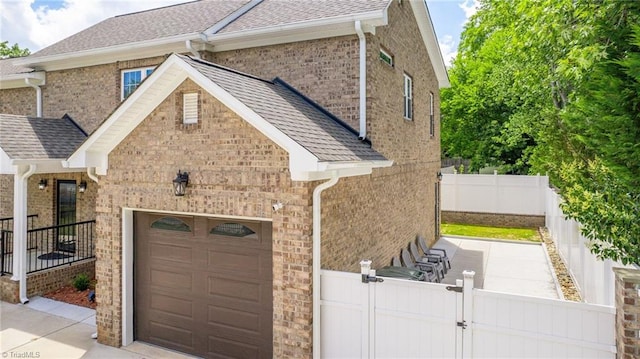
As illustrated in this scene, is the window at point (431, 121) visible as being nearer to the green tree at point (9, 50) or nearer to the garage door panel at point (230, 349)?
the garage door panel at point (230, 349)

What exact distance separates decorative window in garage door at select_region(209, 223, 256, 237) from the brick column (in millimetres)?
4854

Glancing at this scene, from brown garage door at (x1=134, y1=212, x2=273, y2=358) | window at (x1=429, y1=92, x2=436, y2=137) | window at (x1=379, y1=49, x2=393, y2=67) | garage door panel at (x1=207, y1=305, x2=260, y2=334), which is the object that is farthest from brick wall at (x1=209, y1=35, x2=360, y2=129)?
window at (x1=429, y1=92, x2=436, y2=137)

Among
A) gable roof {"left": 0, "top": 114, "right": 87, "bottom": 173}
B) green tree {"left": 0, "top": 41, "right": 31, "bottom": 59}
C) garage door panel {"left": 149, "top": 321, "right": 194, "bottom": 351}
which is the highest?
green tree {"left": 0, "top": 41, "right": 31, "bottom": 59}

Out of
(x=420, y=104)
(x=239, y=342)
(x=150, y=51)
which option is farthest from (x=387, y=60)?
(x=239, y=342)

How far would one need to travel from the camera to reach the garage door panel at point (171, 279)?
7211 mm

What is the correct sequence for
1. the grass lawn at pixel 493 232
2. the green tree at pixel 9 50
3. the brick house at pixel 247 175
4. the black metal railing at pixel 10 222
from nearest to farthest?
the brick house at pixel 247 175 → the black metal railing at pixel 10 222 → the grass lawn at pixel 493 232 → the green tree at pixel 9 50

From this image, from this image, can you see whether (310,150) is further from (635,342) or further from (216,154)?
(635,342)

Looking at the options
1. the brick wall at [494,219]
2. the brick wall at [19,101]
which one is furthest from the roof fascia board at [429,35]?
the brick wall at [19,101]

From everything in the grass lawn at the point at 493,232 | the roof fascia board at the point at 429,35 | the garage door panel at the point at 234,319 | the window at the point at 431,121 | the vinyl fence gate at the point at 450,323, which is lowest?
the grass lawn at the point at 493,232

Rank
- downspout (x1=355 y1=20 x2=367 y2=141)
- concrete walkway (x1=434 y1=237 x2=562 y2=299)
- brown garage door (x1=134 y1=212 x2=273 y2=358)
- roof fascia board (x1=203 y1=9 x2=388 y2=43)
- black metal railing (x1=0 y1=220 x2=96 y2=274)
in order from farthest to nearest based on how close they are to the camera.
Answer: black metal railing (x1=0 y1=220 x2=96 y2=274), concrete walkway (x1=434 y1=237 x2=562 y2=299), downspout (x1=355 y1=20 x2=367 y2=141), roof fascia board (x1=203 y1=9 x2=388 y2=43), brown garage door (x1=134 y1=212 x2=273 y2=358)

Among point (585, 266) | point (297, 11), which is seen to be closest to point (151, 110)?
point (297, 11)

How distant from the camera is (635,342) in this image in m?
4.39

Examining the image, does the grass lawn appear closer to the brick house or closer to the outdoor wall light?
the brick house

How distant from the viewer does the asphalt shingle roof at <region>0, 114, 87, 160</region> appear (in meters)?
9.64
